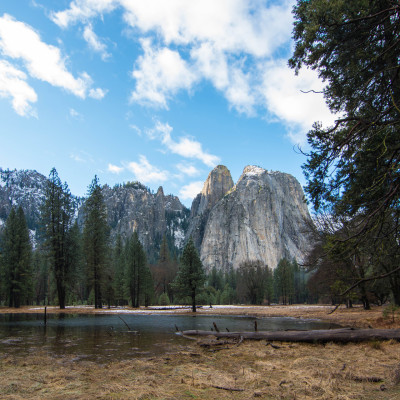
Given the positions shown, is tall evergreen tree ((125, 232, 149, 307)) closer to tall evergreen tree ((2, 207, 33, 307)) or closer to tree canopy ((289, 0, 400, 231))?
tall evergreen tree ((2, 207, 33, 307))

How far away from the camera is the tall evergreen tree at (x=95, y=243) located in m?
44.6

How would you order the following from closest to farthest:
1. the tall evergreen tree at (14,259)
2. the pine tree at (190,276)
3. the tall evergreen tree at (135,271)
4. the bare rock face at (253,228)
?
the pine tree at (190,276), the tall evergreen tree at (14,259), the tall evergreen tree at (135,271), the bare rock face at (253,228)

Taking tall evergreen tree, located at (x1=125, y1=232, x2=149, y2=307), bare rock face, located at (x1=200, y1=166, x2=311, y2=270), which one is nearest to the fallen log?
tall evergreen tree, located at (x1=125, y1=232, x2=149, y2=307)

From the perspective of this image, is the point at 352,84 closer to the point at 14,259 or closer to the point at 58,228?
the point at 58,228

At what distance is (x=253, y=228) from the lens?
183 metres

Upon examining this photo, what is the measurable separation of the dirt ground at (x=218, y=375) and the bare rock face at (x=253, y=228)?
164m

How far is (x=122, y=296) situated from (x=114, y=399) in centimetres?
6258

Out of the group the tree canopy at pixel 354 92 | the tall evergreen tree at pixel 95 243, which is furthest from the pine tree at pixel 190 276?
the tree canopy at pixel 354 92

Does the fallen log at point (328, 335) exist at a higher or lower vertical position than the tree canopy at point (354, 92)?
lower

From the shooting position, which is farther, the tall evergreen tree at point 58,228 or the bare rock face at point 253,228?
the bare rock face at point 253,228

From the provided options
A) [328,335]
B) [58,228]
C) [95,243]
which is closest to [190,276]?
[95,243]

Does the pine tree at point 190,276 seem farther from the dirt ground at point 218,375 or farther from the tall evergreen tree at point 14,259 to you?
the dirt ground at point 218,375

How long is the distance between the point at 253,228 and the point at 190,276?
467 ft

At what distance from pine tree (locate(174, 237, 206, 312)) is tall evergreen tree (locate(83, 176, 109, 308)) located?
11.4 m
